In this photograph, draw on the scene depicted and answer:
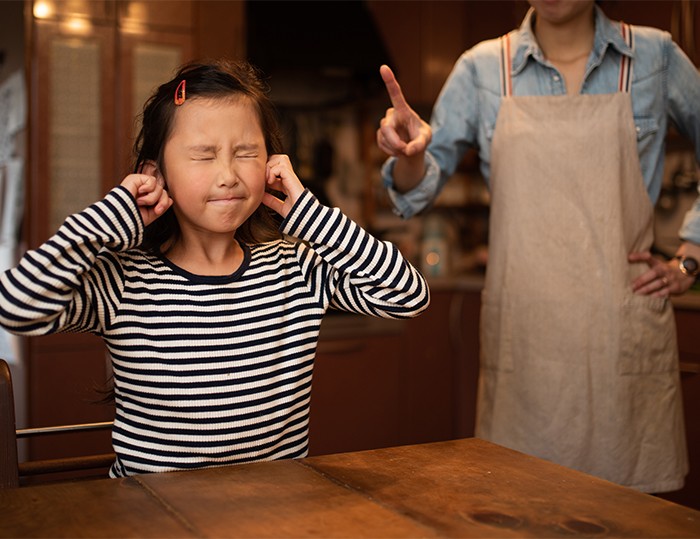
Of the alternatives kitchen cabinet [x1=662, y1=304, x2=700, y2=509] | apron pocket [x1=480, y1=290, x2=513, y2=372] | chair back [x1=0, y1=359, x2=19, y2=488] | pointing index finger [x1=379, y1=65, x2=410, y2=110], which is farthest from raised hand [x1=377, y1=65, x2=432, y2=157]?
kitchen cabinet [x1=662, y1=304, x2=700, y2=509]

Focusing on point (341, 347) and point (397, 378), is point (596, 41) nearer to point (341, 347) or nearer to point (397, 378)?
point (341, 347)

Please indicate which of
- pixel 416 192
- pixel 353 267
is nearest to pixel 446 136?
pixel 416 192

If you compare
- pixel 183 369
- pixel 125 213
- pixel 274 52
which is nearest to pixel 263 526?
pixel 183 369

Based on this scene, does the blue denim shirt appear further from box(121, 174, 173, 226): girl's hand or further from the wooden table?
the wooden table

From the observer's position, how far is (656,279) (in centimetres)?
146

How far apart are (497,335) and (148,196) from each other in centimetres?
73

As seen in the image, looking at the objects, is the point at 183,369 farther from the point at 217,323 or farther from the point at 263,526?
the point at 263,526

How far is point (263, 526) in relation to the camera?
0.74m

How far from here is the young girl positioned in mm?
1100

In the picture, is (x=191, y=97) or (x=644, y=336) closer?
(x=191, y=97)

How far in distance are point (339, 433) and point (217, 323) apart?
1895 mm

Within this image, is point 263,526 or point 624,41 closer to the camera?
point 263,526

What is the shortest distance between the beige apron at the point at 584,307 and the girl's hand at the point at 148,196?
2.19ft

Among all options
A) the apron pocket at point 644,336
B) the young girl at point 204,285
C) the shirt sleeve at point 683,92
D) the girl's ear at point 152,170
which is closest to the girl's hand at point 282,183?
the young girl at point 204,285
